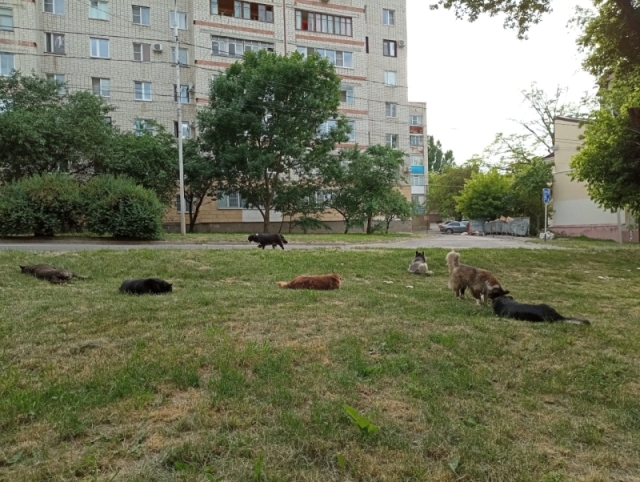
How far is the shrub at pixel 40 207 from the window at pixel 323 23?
86.1ft

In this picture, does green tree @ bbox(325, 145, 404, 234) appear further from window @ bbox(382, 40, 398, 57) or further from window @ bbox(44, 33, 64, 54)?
window @ bbox(44, 33, 64, 54)

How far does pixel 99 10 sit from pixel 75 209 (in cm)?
2222

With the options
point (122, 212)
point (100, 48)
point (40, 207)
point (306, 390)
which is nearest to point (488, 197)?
point (122, 212)

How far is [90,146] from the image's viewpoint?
2625 cm

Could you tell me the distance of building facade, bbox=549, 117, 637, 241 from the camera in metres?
32.9

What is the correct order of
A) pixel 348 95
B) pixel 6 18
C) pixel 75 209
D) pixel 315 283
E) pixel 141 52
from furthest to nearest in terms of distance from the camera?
pixel 348 95 → pixel 141 52 → pixel 6 18 → pixel 75 209 → pixel 315 283

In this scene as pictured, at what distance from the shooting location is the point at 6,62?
108 feet

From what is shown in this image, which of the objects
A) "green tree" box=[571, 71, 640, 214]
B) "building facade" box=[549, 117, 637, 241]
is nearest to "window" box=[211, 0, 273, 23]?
"building facade" box=[549, 117, 637, 241]

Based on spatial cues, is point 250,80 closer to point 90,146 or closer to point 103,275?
point 90,146

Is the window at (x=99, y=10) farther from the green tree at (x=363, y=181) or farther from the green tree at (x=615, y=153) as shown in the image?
the green tree at (x=615, y=153)

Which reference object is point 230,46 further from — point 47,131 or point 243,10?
point 47,131

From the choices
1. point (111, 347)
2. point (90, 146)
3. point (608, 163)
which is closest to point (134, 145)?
point (90, 146)

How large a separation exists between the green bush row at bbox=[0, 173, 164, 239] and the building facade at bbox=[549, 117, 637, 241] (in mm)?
28645

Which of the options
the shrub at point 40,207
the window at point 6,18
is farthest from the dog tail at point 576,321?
the window at point 6,18
